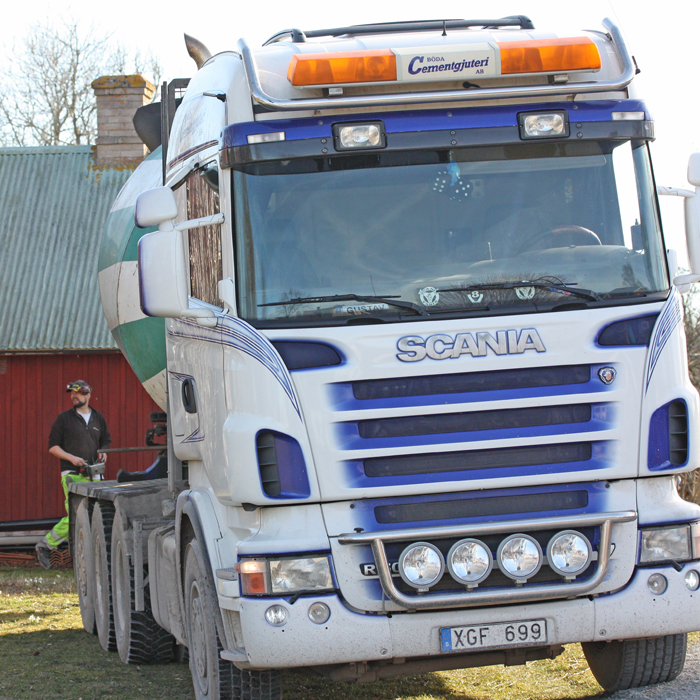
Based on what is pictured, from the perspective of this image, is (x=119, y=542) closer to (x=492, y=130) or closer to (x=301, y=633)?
(x=301, y=633)

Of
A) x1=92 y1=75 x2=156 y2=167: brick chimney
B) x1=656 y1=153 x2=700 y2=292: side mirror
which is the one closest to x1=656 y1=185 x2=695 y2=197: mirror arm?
x1=656 y1=153 x2=700 y2=292: side mirror

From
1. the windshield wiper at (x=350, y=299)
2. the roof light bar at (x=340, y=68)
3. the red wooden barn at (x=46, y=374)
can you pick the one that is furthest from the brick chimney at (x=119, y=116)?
the windshield wiper at (x=350, y=299)

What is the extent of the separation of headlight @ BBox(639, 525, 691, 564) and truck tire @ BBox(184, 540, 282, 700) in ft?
6.12

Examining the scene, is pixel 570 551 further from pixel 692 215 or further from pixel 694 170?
pixel 694 170

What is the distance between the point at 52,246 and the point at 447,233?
1264cm

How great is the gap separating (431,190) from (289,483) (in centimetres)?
155

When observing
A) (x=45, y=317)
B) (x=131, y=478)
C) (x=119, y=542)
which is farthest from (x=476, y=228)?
(x=45, y=317)

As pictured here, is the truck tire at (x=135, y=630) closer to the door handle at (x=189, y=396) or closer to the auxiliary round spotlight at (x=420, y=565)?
the door handle at (x=189, y=396)

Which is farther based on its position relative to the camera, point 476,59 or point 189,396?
point 189,396

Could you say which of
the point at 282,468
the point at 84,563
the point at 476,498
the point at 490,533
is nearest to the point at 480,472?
the point at 476,498

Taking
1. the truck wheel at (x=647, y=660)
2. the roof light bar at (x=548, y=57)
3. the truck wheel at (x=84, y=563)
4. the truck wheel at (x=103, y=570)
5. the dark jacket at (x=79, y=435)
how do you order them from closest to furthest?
the roof light bar at (x=548, y=57)
the truck wheel at (x=647, y=660)
the truck wheel at (x=103, y=570)
the truck wheel at (x=84, y=563)
the dark jacket at (x=79, y=435)

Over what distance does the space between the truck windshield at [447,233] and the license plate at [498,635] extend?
4.63ft

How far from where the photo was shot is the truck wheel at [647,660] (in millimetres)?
5492

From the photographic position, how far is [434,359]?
472cm
